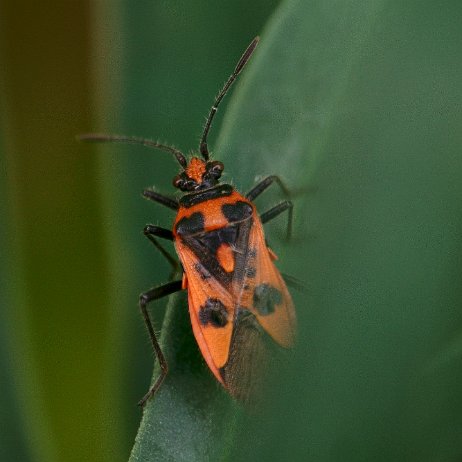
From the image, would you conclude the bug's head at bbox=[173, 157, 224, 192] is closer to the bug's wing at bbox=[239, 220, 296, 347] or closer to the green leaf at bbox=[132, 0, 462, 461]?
the bug's wing at bbox=[239, 220, 296, 347]

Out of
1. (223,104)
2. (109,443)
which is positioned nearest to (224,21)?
(223,104)

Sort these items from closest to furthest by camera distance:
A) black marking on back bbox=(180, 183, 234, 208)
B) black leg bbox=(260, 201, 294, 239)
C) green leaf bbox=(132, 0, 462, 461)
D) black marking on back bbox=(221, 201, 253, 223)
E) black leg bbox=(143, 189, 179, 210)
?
1. green leaf bbox=(132, 0, 462, 461)
2. black leg bbox=(260, 201, 294, 239)
3. black marking on back bbox=(221, 201, 253, 223)
4. black marking on back bbox=(180, 183, 234, 208)
5. black leg bbox=(143, 189, 179, 210)

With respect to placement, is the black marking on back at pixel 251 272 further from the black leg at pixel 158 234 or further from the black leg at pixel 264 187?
the black leg at pixel 158 234

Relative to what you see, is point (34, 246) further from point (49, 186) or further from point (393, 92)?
point (393, 92)

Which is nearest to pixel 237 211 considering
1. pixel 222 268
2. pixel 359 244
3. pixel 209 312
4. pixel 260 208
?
pixel 260 208

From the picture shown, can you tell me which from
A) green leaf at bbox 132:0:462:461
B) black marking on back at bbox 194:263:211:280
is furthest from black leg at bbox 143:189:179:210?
green leaf at bbox 132:0:462:461

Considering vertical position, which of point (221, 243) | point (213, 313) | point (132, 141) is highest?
point (132, 141)

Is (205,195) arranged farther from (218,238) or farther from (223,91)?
(223,91)
